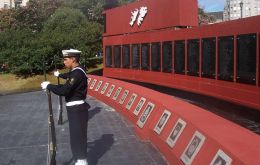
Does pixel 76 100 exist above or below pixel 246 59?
below

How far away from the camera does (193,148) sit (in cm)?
623

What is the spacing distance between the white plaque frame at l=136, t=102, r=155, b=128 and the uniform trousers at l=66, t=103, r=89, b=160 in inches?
126

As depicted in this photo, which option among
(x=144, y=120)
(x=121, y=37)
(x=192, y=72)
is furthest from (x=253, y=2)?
(x=144, y=120)

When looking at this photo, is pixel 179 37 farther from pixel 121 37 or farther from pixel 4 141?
pixel 4 141

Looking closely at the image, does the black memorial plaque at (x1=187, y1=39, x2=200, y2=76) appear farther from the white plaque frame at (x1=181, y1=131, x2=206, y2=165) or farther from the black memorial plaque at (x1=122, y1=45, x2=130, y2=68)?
the white plaque frame at (x1=181, y1=131, x2=206, y2=165)

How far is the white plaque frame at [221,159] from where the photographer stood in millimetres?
4816

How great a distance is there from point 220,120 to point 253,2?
106894 millimetres

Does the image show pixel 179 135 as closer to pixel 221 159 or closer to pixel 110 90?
pixel 221 159

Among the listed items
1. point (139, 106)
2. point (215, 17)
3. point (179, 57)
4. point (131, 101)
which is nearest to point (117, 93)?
point (131, 101)

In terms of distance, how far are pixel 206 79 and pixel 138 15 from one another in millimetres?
9466

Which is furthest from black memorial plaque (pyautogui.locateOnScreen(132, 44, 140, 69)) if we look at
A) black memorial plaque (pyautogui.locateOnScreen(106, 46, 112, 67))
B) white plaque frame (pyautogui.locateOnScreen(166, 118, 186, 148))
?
white plaque frame (pyautogui.locateOnScreen(166, 118, 186, 148))

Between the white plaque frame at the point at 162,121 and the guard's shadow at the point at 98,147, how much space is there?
107 centimetres

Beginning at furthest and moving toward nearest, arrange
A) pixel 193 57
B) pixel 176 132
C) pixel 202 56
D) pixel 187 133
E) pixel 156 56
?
A: pixel 156 56, pixel 193 57, pixel 202 56, pixel 176 132, pixel 187 133

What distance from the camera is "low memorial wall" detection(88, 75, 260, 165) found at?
16.8 ft
